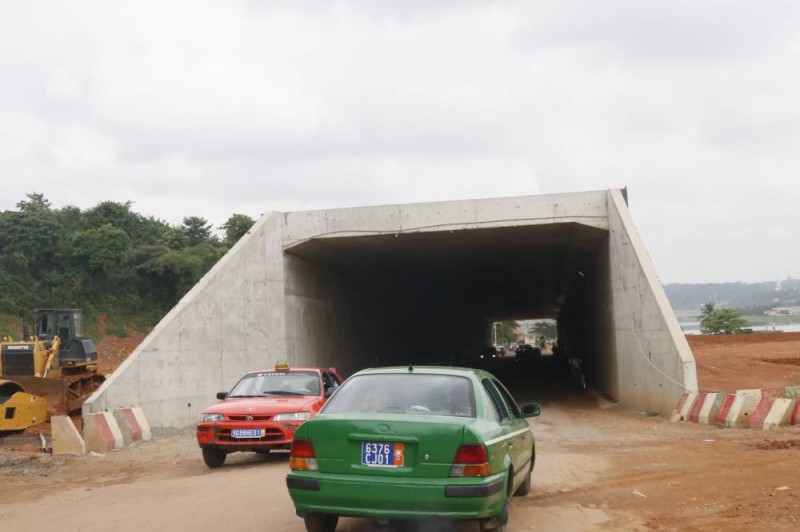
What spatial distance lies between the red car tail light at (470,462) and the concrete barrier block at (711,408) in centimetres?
1041

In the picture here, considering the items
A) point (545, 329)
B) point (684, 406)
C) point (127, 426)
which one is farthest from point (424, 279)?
point (545, 329)

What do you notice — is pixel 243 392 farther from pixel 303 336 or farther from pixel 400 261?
pixel 400 261

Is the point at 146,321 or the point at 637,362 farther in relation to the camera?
the point at 146,321

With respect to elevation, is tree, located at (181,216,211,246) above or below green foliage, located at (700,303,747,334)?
→ above

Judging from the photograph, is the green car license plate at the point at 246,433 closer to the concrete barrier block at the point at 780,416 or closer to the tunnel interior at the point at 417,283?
the concrete barrier block at the point at 780,416

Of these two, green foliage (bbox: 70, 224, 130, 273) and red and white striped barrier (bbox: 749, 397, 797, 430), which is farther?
green foliage (bbox: 70, 224, 130, 273)

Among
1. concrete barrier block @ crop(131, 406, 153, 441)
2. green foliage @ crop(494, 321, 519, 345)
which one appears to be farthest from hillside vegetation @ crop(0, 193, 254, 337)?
green foliage @ crop(494, 321, 519, 345)

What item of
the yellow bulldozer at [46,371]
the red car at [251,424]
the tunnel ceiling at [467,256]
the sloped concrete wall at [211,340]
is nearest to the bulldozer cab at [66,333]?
the yellow bulldozer at [46,371]

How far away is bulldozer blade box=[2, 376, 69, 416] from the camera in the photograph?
717 inches


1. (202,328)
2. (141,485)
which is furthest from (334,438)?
(202,328)

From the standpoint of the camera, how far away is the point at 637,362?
1898 cm

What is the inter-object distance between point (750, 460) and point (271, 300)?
537 inches

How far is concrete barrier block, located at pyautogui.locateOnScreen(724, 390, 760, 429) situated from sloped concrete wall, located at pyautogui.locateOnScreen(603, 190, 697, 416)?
1.95m

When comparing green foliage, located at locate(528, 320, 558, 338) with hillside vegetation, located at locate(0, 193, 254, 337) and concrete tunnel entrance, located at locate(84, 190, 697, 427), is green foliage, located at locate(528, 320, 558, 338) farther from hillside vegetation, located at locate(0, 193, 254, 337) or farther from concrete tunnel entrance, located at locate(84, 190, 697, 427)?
concrete tunnel entrance, located at locate(84, 190, 697, 427)
